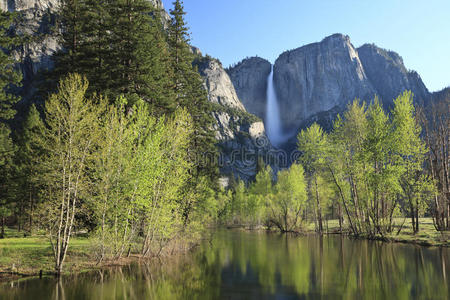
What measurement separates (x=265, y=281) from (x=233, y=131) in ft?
522

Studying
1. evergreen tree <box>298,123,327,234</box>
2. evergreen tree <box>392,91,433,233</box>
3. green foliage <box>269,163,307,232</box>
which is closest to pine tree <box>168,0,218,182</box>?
evergreen tree <box>298,123,327,234</box>

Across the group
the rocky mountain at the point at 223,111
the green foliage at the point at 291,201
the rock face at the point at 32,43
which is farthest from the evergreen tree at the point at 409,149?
A: the rock face at the point at 32,43

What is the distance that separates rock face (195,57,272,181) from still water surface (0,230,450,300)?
437 ft

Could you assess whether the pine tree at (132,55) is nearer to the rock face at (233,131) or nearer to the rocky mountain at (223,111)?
the rocky mountain at (223,111)

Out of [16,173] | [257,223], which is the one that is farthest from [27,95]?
[257,223]

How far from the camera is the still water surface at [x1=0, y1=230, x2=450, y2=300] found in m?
13.5

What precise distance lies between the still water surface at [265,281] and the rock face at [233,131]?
13335 centimetres

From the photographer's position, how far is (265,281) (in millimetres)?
16578

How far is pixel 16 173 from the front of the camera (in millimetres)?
39562

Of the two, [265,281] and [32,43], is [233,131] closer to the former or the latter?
[32,43]

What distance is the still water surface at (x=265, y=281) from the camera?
1354cm

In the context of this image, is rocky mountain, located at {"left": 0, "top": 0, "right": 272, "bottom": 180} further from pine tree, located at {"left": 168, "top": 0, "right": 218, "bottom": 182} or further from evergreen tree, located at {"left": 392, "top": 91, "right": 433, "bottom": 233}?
evergreen tree, located at {"left": 392, "top": 91, "right": 433, "bottom": 233}

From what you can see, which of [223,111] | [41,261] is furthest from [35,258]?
[223,111]

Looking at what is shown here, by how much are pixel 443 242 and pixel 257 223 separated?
5697 centimetres
